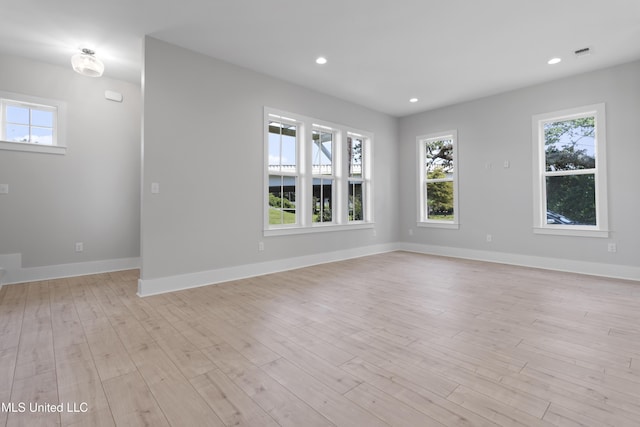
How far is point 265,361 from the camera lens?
6.33 feet

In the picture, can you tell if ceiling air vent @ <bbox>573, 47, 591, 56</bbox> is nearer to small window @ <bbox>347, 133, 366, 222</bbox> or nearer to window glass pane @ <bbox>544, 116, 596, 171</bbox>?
window glass pane @ <bbox>544, 116, 596, 171</bbox>

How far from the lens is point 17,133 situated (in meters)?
3.95

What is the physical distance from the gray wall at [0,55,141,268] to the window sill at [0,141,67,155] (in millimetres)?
60

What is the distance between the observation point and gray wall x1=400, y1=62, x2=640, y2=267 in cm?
414

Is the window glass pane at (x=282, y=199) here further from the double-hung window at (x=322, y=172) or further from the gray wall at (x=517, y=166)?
the gray wall at (x=517, y=166)

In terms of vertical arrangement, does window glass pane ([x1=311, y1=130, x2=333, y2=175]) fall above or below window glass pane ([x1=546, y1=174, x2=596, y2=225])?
above

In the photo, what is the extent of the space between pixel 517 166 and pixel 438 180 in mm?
1445

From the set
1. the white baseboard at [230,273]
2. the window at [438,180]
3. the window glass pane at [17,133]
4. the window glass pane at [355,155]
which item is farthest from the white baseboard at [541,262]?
the window glass pane at [17,133]

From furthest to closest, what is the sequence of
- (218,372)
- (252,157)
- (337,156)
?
(337,156) → (252,157) → (218,372)

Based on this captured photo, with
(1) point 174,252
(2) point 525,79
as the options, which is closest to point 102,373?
(1) point 174,252

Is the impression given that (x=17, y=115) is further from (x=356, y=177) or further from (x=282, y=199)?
(x=356, y=177)

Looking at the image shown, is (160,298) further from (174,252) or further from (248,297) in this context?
(248,297)

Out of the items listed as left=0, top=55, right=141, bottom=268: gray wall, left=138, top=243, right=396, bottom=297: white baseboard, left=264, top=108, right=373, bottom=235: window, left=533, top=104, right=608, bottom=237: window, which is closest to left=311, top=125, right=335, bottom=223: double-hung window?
left=264, top=108, right=373, bottom=235: window

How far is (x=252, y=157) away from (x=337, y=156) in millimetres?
1868
